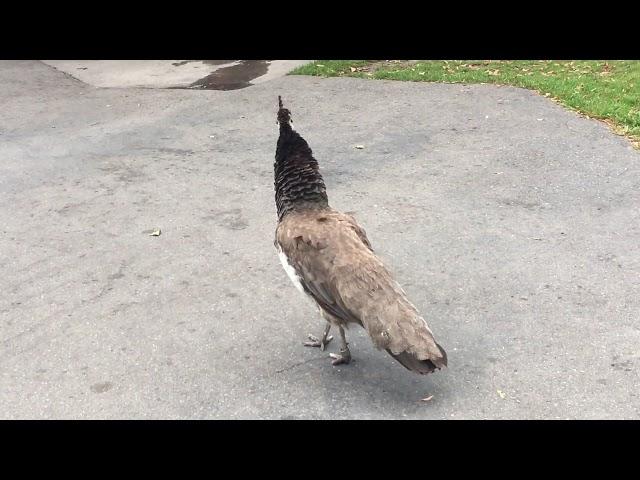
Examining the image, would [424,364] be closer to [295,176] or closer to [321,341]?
[321,341]

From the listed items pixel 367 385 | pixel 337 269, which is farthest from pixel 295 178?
pixel 367 385

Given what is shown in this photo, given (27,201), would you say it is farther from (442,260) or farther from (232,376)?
(442,260)

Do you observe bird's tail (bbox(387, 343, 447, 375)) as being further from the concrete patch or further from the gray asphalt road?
the concrete patch

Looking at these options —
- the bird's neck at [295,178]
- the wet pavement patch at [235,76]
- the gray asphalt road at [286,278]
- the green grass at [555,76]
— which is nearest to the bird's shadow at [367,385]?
the gray asphalt road at [286,278]

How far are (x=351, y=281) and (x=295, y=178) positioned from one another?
100cm

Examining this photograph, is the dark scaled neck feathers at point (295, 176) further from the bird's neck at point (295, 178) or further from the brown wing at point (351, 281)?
the brown wing at point (351, 281)

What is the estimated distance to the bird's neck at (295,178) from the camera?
4.55 metres

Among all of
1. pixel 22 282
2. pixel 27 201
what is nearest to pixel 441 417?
pixel 22 282

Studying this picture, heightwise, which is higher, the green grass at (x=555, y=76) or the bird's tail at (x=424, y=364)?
the green grass at (x=555, y=76)

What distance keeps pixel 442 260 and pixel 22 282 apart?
3.63 meters

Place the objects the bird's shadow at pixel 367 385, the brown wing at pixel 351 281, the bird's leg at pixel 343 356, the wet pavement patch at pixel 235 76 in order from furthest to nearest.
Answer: the wet pavement patch at pixel 235 76 → the bird's leg at pixel 343 356 → the bird's shadow at pixel 367 385 → the brown wing at pixel 351 281

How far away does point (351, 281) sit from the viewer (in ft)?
13.0

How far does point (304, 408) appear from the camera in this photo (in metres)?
3.98

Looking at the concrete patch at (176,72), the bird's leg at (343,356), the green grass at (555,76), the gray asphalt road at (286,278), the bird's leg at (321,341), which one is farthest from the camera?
the concrete patch at (176,72)
